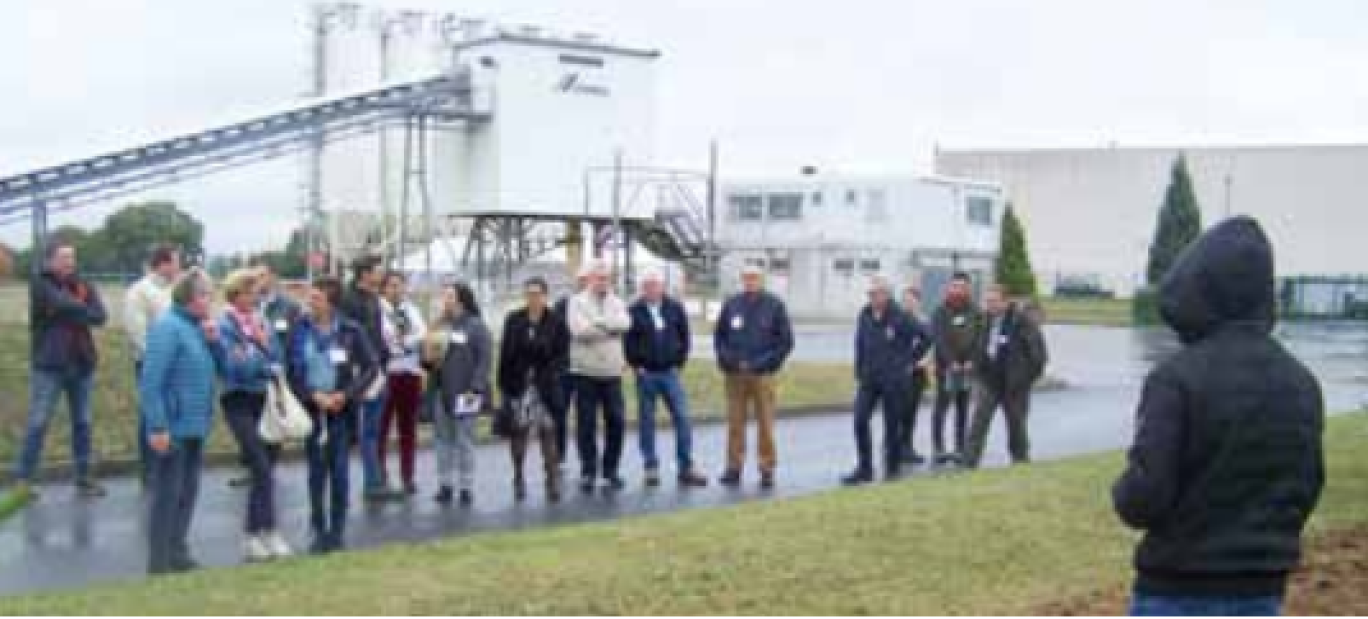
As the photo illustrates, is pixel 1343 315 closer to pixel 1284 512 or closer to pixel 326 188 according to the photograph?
pixel 326 188

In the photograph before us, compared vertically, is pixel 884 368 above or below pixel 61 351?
below

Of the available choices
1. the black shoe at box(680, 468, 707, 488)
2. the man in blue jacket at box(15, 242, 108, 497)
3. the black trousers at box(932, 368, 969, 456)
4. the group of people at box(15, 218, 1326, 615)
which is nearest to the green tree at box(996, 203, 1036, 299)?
the black trousers at box(932, 368, 969, 456)

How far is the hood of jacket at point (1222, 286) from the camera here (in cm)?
471

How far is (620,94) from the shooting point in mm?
39000

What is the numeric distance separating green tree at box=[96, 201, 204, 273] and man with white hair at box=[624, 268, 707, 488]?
23.3 meters

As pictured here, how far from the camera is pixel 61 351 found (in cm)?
1298

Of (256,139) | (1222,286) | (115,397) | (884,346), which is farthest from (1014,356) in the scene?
(256,139)

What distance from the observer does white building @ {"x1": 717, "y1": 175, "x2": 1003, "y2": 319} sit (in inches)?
2549

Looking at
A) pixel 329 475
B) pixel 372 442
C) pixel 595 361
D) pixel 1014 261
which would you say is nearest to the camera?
pixel 329 475

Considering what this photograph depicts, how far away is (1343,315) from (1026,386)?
197 feet

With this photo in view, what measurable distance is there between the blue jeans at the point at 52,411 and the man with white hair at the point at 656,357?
4.24 m

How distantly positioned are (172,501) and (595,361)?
15.6 ft

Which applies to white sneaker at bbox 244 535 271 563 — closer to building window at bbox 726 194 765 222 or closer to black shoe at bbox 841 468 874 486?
black shoe at bbox 841 468 874 486

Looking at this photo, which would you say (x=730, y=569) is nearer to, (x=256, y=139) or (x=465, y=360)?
(x=465, y=360)
